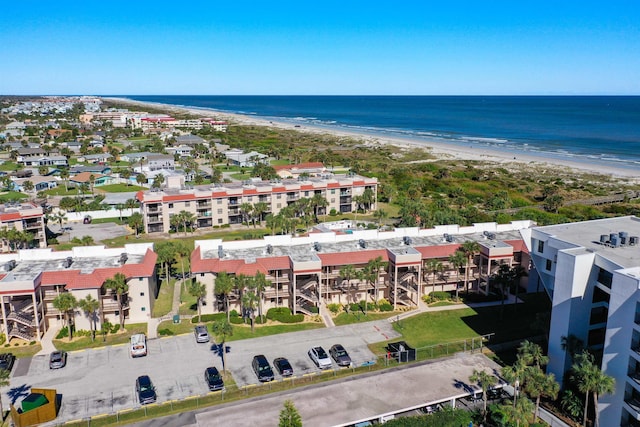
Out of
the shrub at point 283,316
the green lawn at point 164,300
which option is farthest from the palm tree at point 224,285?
the green lawn at point 164,300

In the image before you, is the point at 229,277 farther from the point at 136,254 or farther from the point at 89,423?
the point at 89,423

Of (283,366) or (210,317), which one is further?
(210,317)

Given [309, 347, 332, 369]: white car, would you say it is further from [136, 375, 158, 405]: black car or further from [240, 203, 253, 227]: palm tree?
[240, 203, 253, 227]: palm tree

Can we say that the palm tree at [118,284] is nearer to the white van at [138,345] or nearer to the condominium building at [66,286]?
the condominium building at [66,286]

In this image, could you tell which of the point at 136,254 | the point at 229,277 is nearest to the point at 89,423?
the point at 229,277

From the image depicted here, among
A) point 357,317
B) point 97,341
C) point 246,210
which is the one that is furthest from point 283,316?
point 246,210

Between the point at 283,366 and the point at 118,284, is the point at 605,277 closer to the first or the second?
the point at 283,366
